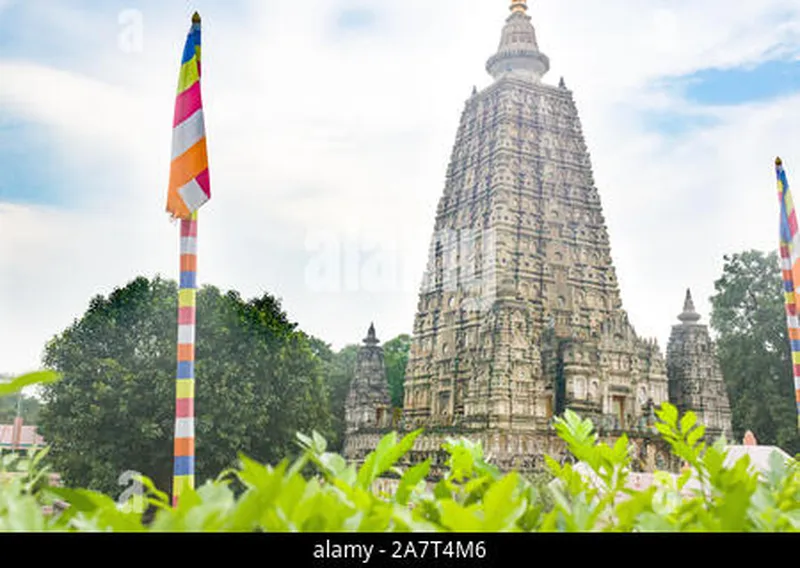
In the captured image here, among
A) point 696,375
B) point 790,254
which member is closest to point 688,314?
point 696,375

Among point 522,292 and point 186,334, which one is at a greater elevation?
point 522,292

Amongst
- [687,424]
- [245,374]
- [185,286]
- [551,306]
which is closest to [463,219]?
[551,306]

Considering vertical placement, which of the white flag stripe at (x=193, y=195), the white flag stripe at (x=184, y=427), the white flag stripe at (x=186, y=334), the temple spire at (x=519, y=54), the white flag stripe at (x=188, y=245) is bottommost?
the white flag stripe at (x=184, y=427)

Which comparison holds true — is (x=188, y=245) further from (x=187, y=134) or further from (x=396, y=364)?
(x=396, y=364)

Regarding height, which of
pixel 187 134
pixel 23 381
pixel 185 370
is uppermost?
pixel 187 134

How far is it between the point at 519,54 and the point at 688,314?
1554 cm

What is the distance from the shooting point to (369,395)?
38.7m

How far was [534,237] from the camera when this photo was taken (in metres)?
32.8

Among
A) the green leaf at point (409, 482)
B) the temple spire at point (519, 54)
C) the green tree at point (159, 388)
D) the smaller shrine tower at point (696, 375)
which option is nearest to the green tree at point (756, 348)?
the smaller shrine tower at point (696, 375)

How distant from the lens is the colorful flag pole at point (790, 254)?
13.0 meters

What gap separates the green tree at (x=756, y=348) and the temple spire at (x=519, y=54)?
15.7 meters

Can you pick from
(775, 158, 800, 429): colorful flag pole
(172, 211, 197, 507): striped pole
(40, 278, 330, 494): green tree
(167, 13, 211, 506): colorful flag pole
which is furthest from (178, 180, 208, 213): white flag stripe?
(40, 278, 330, 494): green tree

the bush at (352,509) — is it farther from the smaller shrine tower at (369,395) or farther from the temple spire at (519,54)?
the smaller shrine tower at (369,395)

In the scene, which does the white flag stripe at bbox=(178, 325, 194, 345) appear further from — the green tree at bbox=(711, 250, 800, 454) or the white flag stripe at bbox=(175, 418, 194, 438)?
the green tree at bbox=(711, 250, 800, 454)
